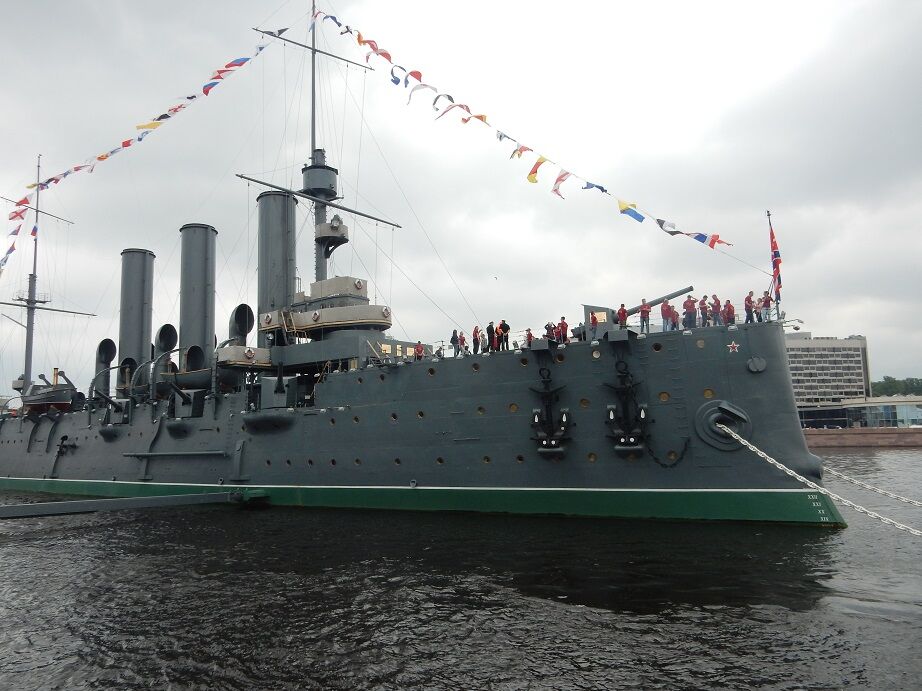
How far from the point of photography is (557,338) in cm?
1611

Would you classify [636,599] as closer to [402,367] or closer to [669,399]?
[669,399]

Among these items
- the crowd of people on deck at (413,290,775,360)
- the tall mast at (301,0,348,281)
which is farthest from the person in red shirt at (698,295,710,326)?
the tall mast at (301,0,348,281)

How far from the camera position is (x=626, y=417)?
14.8 m

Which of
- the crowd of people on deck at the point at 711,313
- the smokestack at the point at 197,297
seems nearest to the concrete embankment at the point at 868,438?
the crowd of people on deck at the point at 711,313

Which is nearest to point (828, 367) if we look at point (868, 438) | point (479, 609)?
point (868, 438)

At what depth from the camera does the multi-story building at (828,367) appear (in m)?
110

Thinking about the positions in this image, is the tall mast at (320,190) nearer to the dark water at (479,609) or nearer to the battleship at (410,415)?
the battleship at (410,415)

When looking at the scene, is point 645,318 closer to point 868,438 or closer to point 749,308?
point 749,308

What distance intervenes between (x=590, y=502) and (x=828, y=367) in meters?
119

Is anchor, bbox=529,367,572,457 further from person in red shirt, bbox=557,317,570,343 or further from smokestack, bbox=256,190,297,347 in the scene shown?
smokestack, bbox=256,190,297,347

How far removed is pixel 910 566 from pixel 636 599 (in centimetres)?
548

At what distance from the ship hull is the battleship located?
5 centimetres

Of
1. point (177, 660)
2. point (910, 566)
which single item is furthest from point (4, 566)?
point (910, 566)

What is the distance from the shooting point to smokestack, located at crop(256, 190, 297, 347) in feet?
81.1
